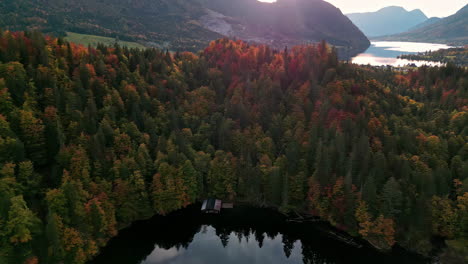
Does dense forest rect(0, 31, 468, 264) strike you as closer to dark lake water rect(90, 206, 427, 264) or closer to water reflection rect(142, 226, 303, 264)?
dark lake water rect(90, 206, 427, 264)

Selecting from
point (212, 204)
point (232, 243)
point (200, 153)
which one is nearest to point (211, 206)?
point (212, 204)

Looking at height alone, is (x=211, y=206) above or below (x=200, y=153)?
below

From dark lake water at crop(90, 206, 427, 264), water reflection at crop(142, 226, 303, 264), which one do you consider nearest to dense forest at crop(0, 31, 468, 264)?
dark lake water at crop(90, 206, 427, 264)

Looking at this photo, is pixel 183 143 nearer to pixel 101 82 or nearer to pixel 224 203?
pixel 224 203

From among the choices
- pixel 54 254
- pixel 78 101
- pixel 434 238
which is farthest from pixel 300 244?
pixel 78 101

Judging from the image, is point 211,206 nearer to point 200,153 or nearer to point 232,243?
point 232,243

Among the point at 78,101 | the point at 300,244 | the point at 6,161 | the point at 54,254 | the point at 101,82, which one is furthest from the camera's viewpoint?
the point at 101,82
